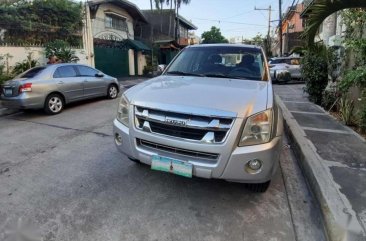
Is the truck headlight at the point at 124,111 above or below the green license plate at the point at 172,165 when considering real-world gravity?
above

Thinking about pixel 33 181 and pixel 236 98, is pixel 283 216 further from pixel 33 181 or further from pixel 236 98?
pixel 33 181

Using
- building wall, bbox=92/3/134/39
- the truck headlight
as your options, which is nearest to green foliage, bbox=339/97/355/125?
the truck headlight

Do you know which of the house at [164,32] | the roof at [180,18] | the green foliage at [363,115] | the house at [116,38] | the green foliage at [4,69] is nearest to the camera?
the green foliage at [363,115]

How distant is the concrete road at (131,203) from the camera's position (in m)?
2.82

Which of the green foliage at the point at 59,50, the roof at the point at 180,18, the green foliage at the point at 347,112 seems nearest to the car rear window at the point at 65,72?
the green foliage at the point at 59,50

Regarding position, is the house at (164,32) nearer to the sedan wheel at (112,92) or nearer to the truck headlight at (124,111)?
the sedan wheel at (112,92)

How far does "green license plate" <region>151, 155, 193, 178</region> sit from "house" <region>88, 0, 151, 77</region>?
15.4 meters

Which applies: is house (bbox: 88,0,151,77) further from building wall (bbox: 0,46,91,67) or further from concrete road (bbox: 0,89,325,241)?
concrete road (bbox: 0,89,325,241)

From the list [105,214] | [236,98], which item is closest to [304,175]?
[236,98]

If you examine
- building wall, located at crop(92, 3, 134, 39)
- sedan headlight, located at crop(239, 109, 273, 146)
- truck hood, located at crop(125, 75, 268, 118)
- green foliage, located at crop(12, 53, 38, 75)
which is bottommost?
sedan headlight, located at crop(239, 109, 273, 146)

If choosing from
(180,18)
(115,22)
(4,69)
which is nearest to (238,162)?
(4,69)

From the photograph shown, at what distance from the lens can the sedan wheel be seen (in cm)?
1077

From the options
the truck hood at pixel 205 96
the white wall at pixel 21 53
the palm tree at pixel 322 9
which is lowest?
the truck hood at pixel 205 96

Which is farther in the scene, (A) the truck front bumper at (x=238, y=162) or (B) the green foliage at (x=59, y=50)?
(B) the green foliage at (x=59, y=50)
